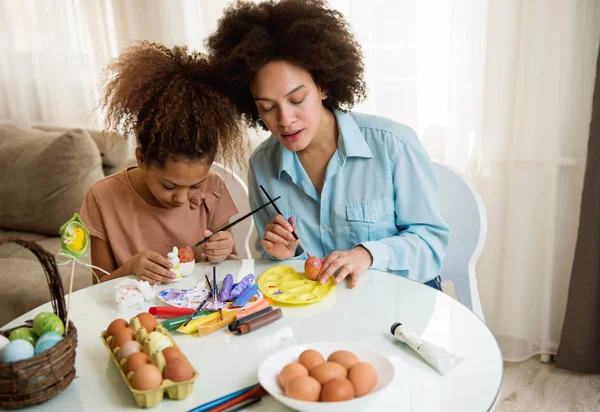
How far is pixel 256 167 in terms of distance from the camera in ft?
5.02

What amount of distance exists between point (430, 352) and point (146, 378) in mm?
412

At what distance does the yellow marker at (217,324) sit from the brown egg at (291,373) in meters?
0.23

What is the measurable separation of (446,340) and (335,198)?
1.87 feet

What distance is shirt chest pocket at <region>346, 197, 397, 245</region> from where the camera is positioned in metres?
1.42

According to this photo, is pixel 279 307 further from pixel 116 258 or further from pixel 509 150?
pixel 509 150

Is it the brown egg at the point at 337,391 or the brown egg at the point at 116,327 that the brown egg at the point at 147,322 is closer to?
the brown egg at the point at 116,327

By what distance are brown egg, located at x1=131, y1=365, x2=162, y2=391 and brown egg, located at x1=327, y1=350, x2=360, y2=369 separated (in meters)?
0.24

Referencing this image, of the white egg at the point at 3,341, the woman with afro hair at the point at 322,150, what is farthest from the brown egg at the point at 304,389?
the woman with afro hair at the point at 322,150

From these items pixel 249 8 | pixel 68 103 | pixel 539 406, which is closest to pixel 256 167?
pixel 249 8

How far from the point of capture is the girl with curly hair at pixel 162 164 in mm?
1322

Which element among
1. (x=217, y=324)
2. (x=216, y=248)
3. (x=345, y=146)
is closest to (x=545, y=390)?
(x=345, y=146)

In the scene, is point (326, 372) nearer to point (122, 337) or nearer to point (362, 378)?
point (362, 378)

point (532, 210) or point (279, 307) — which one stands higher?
point (279, 307)

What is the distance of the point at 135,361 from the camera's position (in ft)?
2.63
